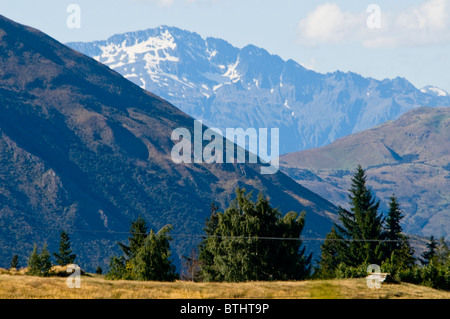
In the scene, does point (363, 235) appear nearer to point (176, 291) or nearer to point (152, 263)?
point (152, 263)

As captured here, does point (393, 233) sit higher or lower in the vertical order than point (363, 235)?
higher

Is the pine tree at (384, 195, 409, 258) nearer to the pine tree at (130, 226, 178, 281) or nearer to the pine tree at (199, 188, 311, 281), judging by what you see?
the pine tree at (199, 188, 311, 281)

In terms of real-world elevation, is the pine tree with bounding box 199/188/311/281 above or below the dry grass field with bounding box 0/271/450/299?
above

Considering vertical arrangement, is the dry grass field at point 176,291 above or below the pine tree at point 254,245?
below

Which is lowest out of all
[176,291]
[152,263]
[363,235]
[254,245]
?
[176,291]

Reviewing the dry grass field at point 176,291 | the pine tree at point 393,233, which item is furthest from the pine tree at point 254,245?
the dry grass field at point 176,291

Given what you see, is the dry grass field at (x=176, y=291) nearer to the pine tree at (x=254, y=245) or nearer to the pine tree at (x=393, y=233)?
the pine tree at (x=254, y=245)

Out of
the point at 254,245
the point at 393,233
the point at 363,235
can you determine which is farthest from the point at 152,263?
the point at 393,233

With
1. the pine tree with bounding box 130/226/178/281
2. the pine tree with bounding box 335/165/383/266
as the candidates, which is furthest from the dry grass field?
the pine tree with bounding box 335/165/383/266

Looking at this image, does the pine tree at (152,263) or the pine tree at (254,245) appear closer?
the pine tree at (254,245)

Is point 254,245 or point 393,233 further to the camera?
point 393,233

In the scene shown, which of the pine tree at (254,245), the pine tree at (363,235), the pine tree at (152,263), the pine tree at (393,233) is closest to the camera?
the pine tree at (254,245)

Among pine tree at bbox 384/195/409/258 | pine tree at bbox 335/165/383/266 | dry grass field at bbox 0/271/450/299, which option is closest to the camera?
dry grass field at bbox 0/271/450/299
